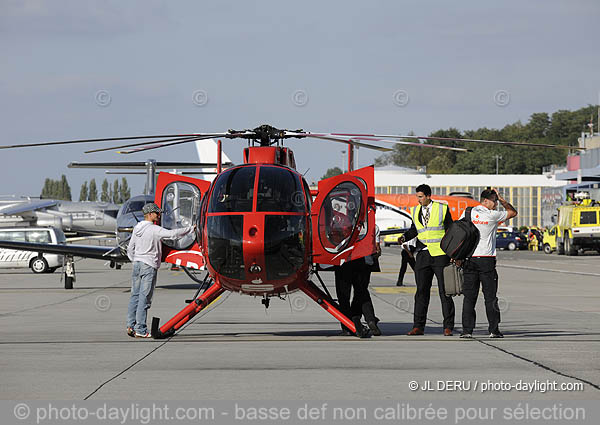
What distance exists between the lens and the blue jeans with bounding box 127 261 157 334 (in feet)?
41.1

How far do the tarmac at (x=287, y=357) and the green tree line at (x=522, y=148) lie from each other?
130700 millimetres

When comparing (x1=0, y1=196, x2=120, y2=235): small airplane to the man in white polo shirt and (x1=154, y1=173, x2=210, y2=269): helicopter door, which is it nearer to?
(x1=154, y1=173, x2=210, y2=269): helicopter door

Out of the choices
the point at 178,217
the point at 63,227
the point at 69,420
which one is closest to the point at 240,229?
the point at 178,217

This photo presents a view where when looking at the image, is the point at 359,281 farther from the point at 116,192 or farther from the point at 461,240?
the point at 116,192

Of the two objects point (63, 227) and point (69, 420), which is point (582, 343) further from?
point (63, 227)

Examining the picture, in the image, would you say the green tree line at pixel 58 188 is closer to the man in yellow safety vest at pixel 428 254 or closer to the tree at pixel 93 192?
the tree at pixel 93 192

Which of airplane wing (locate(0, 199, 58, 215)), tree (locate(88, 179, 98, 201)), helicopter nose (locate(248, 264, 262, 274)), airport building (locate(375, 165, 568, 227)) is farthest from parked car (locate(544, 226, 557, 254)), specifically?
tree (locate(88, 179, 98, 201))

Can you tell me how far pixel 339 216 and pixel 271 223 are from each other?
1.56 metres

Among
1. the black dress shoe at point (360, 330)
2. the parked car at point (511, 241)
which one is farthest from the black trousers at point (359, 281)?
the parked car at point (511, 241)

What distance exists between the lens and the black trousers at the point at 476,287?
1228cm

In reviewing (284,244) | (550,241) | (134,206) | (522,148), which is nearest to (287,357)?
(284,244)

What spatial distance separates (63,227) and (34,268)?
3506cm

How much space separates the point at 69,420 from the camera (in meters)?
6.77

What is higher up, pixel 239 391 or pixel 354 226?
pixel 354 226
